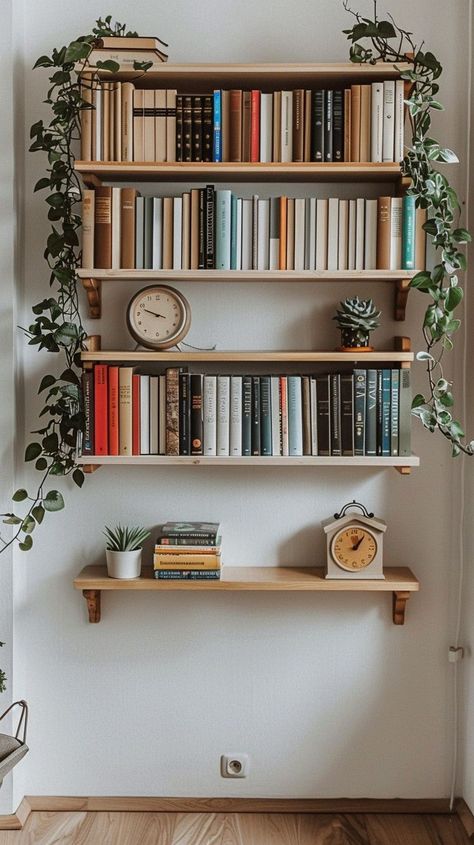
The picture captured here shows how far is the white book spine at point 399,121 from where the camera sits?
7.36 ft

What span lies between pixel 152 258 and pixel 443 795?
172 cm

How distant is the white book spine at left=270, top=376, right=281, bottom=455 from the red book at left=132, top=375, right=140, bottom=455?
35 cm

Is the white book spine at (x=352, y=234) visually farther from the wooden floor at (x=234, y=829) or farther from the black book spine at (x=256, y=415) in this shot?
the wooden floor at (x=234, y=829)

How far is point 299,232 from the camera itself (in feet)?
7.59

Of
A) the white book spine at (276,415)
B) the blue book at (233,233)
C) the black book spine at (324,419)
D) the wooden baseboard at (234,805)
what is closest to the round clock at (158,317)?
the blue book at (233,233)

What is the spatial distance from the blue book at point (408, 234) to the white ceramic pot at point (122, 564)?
3.43 feet

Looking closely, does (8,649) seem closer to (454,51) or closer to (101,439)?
(101,439)

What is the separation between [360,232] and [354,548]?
840 mm

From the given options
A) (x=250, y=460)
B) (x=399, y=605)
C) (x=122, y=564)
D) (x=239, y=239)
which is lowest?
(x=399, y=605)

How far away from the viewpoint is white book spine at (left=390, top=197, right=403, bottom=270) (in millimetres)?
2273

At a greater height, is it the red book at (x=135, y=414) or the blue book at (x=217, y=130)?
the blue book at (x=217, y=130)

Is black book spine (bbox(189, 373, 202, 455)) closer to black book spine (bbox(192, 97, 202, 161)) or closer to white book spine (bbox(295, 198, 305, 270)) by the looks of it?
white book spine (bbox(295, 198, 305, 270))

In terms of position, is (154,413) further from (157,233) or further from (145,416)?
(157,233)

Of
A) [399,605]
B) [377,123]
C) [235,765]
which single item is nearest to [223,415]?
[399,605]
